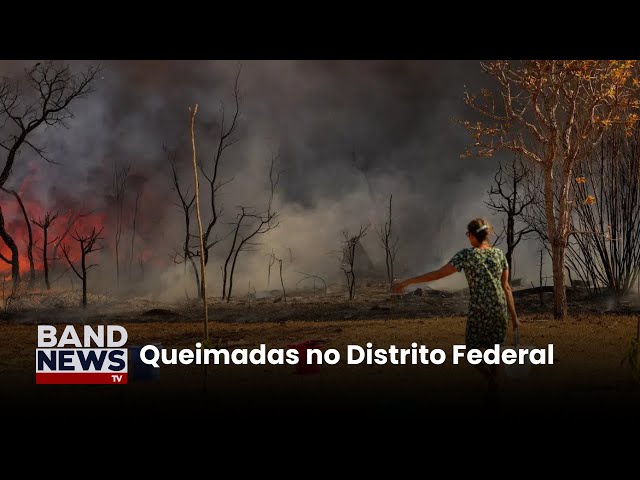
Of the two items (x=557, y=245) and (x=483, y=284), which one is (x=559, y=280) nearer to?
(x=557, y=245)

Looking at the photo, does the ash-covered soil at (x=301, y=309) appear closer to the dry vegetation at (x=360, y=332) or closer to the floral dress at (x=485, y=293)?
the dry vegetation at (x=360, y=332)

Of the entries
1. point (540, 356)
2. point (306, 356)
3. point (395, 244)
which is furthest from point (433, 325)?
point (395, 244)

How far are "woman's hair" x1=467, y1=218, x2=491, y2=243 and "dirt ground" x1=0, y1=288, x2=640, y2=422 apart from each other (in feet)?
5.57

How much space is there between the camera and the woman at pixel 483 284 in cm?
461

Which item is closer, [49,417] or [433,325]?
[49,417]

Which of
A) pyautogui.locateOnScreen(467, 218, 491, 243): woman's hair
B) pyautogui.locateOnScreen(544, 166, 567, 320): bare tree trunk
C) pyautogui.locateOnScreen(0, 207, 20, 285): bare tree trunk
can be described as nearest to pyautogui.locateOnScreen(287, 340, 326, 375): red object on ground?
pyautogui.locateOnScreen(467, 218, 491, 243): woman's hair

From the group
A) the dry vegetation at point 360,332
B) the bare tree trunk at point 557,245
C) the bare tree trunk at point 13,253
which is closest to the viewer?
the dry vegetation at point 360,332

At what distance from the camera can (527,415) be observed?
16.4 ft

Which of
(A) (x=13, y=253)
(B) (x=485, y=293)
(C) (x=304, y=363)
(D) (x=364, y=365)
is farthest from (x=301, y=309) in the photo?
(B) (x=485, y=293)

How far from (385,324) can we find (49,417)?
734cm

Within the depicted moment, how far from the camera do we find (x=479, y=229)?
459 cm

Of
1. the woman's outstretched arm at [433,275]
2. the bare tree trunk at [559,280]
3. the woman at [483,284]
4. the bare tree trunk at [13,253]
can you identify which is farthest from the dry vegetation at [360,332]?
the woman's outstretched arm at [433,275]

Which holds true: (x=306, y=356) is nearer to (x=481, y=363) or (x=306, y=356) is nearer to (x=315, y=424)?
(x=315, y=424)

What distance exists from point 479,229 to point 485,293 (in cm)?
49
